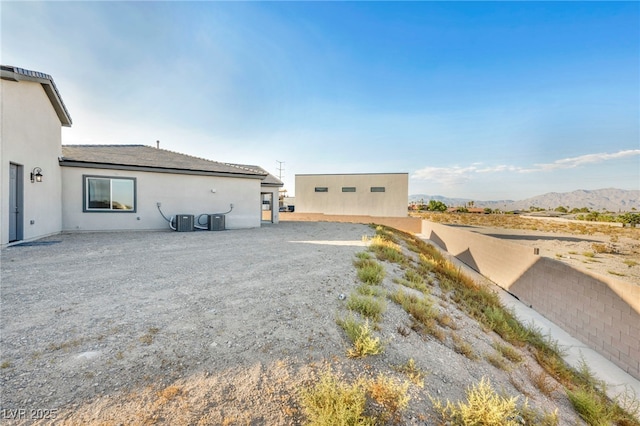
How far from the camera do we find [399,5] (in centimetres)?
1024

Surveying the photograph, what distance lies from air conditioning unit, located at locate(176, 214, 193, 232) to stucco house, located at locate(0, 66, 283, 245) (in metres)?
0.69

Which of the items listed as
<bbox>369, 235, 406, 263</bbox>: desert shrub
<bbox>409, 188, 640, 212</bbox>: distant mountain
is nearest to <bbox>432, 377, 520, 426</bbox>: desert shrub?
<bbox>369, 235, 406, 263</bbox>: desert shrub

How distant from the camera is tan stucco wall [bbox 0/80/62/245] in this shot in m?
6.79

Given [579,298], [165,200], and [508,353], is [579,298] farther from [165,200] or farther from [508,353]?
[165,200]

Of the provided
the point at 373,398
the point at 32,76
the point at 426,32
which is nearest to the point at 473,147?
the point at 426,32

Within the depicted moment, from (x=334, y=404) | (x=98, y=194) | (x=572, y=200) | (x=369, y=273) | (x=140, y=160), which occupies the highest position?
(x=572, y=200)

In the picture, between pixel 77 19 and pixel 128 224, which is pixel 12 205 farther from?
pixel 77 19

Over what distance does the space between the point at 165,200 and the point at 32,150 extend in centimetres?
443

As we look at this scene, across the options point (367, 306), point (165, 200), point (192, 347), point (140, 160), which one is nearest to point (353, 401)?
point (192, 347)

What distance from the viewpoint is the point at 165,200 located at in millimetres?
11719

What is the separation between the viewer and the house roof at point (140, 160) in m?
10.4

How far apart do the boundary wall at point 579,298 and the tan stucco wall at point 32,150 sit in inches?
588

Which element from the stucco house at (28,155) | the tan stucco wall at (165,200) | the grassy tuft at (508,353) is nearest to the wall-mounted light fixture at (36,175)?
the stucco house at (28,155)

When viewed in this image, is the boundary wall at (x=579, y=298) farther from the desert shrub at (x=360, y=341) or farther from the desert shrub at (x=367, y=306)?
the desert shrub at (x=360, y=341)
